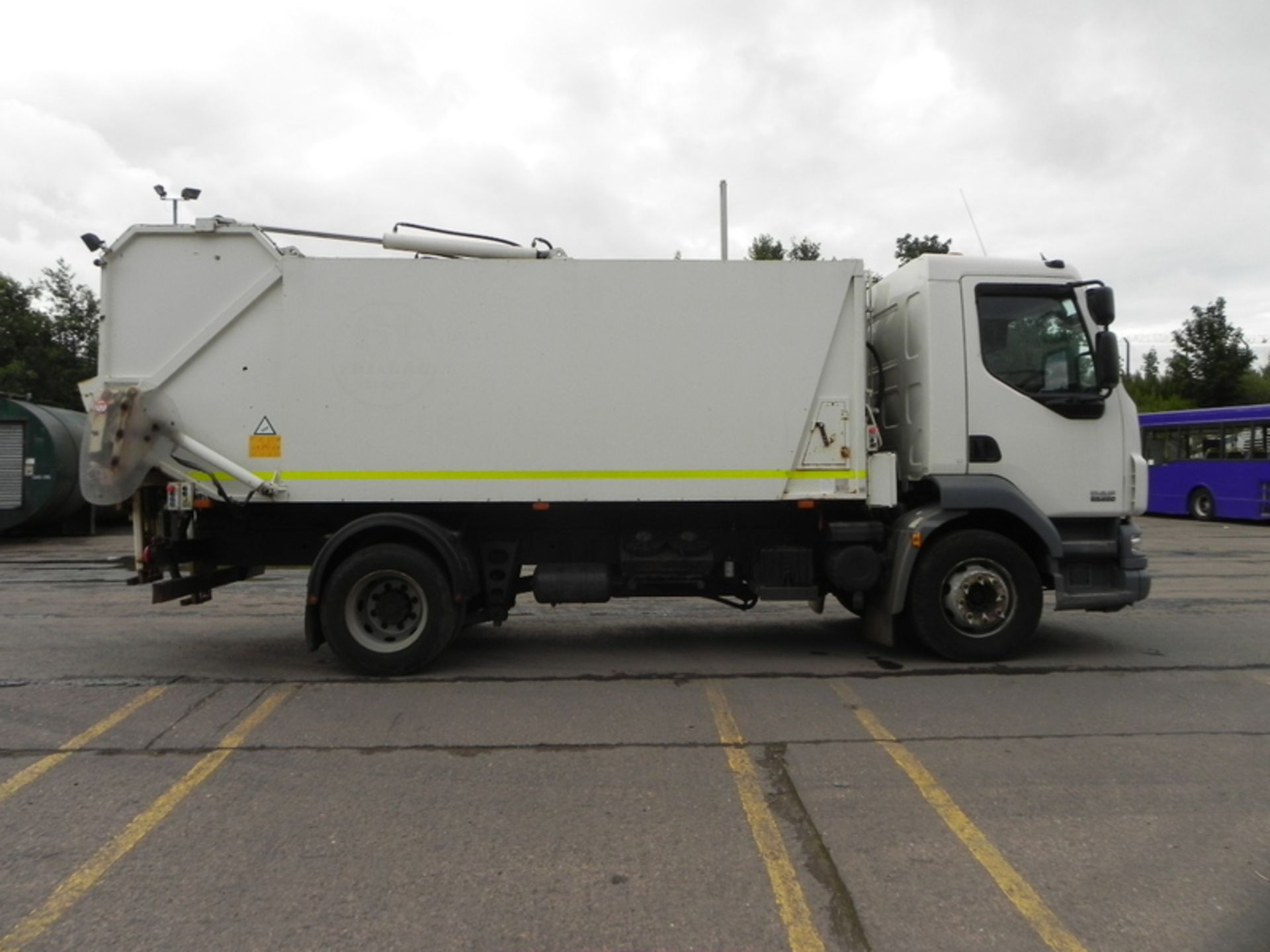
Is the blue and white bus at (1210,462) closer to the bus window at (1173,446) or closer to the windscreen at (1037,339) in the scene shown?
the bus window at (1173,446)

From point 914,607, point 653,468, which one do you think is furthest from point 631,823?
point 914,607

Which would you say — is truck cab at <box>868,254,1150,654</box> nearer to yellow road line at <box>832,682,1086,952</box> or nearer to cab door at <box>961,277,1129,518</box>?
cab door at <box>961,277,1129,518</box>

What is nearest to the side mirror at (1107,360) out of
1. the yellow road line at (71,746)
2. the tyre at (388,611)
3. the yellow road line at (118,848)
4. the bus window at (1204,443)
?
the tyre at (388,611)

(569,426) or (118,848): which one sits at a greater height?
(569,426)

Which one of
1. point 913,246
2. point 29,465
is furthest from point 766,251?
point 29,465

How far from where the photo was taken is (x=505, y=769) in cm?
455

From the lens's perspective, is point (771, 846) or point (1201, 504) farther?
point (1201, 504)

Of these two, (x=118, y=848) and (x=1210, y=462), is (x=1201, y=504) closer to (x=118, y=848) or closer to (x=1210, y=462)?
(x=1210, y=462)

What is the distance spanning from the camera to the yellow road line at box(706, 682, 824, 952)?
9.93 ft

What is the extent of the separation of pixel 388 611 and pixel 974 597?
14.3 ft

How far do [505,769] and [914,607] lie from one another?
3483 mm

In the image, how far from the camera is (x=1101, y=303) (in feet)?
21.1

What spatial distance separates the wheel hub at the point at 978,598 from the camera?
6598 mm

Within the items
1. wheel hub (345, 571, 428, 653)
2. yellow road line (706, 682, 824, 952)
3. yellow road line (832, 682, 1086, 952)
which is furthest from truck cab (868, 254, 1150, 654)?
wheel hub (345, 571, 428, 653)
